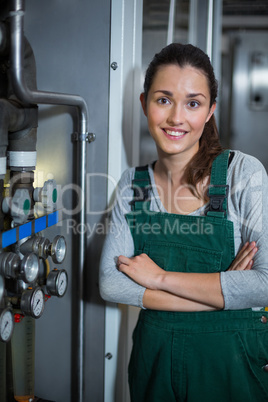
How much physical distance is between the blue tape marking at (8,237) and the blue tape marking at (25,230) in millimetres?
19

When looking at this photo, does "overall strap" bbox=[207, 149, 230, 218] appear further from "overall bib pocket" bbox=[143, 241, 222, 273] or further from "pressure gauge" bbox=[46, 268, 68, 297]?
"pressure gauge" bbox=[46, 268, 68, 297]

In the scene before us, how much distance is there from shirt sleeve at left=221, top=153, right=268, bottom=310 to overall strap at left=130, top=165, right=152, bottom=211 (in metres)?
0.22

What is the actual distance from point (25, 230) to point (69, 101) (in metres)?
0.33

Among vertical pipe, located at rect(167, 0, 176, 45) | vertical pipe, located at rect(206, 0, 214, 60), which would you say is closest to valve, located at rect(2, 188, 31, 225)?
vertical pipe, located at rect(167, 0, 176, 45)

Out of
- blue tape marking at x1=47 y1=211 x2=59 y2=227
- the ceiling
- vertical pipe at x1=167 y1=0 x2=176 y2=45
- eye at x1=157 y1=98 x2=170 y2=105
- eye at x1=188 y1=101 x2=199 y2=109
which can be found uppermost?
the ceiling

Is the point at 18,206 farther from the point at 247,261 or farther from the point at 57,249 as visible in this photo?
the point at 247,261

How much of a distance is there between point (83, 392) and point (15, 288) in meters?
0.46

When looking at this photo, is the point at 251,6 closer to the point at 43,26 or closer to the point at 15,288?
the point at 43,26

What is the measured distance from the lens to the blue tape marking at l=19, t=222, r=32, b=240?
0.88 metres

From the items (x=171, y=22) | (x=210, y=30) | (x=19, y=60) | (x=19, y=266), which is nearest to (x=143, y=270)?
(x=19, y=266)

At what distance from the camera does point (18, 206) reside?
34.5 inches

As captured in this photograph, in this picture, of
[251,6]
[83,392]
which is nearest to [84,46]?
[83,392]

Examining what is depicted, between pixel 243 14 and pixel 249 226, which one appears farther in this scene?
pixel 243 14

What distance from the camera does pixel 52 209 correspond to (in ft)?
3.35
